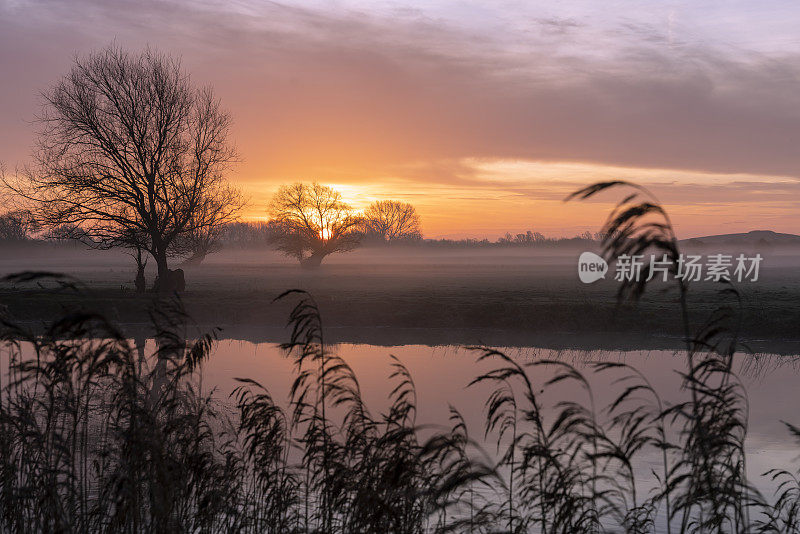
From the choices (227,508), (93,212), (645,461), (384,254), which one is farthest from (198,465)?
(384,254)

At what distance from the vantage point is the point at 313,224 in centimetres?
8319

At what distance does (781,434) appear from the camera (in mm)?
12938

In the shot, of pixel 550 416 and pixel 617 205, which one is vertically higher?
pixel 617 205

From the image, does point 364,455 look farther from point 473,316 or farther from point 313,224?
point 313,224

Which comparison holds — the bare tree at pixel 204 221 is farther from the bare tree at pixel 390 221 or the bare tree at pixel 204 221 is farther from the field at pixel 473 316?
the bare tree at pixel 390 221

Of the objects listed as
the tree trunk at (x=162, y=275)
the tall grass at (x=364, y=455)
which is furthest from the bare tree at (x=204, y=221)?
the tall grass at (x=364, y=455)

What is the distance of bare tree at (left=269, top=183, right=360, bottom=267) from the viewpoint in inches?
3236

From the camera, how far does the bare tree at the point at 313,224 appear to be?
82.2m

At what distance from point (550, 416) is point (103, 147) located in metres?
32.5

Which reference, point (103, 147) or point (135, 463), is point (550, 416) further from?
point (103, 147)

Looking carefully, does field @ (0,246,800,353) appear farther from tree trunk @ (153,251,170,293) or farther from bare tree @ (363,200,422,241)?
bare tree @ (363,200,422,241)

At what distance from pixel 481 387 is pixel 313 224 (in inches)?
2638

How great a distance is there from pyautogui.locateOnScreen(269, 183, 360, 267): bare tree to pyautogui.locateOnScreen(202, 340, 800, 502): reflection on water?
5656 centimetres

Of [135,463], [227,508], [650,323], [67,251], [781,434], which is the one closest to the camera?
[135,463]
